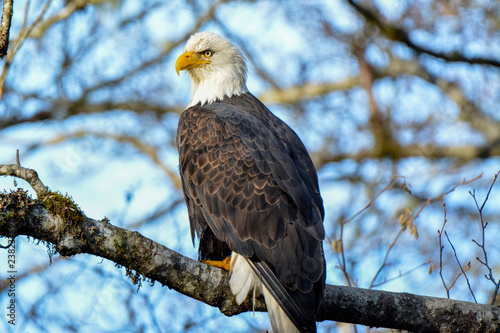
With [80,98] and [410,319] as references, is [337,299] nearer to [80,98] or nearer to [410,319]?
[410,319]

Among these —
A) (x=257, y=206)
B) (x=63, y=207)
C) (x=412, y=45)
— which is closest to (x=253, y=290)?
(x=257, y=206)

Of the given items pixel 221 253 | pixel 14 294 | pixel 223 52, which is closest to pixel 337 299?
pixel 221 253

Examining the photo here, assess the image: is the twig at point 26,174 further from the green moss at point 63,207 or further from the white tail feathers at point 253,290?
the white tail feathers at point 253,290

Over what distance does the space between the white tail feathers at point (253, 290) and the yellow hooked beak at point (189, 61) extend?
101 inches

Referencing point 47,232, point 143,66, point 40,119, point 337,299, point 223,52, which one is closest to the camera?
point 47,232

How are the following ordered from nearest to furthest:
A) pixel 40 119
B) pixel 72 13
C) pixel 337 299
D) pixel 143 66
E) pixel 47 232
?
pixel 47 232, pixel 337 299, pixel 72 13, pixel 40 119, pixel 143 66

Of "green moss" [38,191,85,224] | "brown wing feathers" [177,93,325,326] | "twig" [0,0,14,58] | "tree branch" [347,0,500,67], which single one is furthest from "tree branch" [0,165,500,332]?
"tree branch" [347,0,500,67]

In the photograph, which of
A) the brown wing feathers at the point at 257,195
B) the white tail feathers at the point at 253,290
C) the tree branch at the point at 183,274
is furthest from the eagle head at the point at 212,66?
the tree branch at the point at 183,274

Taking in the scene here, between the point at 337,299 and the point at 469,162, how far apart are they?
373 inches

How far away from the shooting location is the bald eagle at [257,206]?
179 inches

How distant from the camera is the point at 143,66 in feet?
43.5

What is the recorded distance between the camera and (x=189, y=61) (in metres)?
6.64

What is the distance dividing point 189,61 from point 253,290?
113 inches

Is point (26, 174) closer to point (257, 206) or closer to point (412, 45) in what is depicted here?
point (257, 206)
